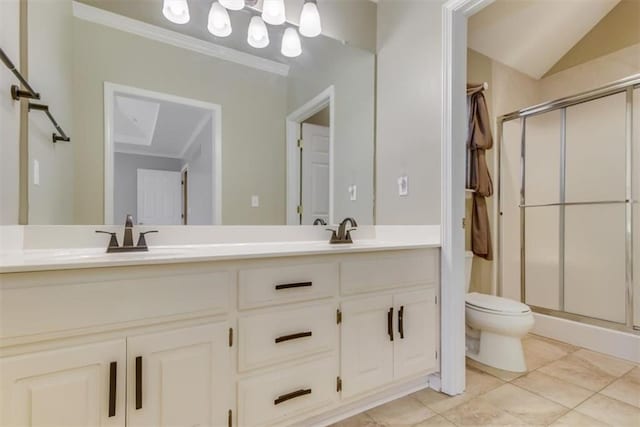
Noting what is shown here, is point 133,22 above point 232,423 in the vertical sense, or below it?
above

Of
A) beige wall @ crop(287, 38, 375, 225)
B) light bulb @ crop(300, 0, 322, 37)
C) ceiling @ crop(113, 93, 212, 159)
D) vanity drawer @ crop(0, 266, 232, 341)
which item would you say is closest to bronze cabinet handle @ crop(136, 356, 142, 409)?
vanity drawer @ crop(0, 266, 232, 341)

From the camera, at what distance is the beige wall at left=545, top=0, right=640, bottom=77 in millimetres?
2515

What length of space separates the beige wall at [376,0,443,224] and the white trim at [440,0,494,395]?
0.05 meters

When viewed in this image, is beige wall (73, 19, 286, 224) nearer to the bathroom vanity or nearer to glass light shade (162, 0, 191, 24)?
glass light shade (162, 0, 191, 24)

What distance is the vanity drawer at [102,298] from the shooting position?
815 mm

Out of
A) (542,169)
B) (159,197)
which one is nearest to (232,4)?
(159,197)

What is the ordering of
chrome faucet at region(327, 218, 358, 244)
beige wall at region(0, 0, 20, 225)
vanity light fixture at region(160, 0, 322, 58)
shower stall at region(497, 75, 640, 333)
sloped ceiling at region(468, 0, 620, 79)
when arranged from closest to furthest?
beige wall at region(0, 0, 20, 225)
vanity light fixture at region(160, 0, 322, 58)
chrome faucet at region(327, 218, 358, 244)
shower stall at region(497, 75, 640, 333)
sloped ceiling at region(468, 0, 620, 79)

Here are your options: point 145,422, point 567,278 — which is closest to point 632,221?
point 567,278

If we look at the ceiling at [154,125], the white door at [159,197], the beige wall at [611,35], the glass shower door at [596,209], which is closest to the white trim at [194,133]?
the ceiling at [154,125]

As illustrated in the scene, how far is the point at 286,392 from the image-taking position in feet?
4.00

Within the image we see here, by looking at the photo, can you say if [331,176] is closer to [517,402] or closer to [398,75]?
[398,75]

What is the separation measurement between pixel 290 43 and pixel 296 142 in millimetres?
584

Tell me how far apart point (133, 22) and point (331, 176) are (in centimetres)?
132

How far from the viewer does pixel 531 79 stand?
304 centimetres
